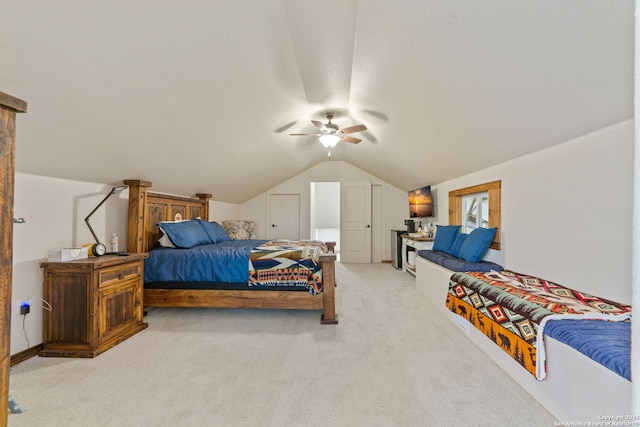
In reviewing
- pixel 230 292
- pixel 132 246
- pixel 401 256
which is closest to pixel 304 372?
pixel 230 292

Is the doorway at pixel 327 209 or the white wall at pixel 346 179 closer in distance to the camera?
the white wall at pixel 346 179

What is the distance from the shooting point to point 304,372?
2016 mm

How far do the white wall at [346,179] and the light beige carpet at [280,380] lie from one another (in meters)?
4.08

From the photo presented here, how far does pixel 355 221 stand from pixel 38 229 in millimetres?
5554

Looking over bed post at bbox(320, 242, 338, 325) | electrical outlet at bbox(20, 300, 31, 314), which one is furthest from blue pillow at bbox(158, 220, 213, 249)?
bed post at bbox(320, 242, 338, 325)

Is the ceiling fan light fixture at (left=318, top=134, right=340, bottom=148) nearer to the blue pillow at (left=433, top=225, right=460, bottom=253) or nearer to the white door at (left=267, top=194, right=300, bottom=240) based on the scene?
the blue pillow at (left=433, top=225, right=460, bottom=253)

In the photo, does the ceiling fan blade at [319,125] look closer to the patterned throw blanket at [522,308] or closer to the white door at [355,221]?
the patterned throw blanket at [522,308]

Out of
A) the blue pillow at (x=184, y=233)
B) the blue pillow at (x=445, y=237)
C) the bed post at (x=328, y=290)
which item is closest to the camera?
the bed post at (x=328, y=290)

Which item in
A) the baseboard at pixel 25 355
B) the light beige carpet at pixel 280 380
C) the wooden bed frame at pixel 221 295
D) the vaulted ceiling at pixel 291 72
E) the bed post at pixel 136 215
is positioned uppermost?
the vaulted ceiling at pixel 291 72

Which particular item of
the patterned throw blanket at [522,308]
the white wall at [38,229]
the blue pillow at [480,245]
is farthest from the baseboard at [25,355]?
the blue pillow at [480,245]

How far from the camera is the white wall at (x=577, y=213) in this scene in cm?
189

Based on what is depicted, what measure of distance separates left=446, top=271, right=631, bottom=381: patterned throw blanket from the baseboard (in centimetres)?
356

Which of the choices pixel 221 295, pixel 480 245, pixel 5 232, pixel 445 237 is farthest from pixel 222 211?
pixel 5 232

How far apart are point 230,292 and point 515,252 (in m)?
3.11
